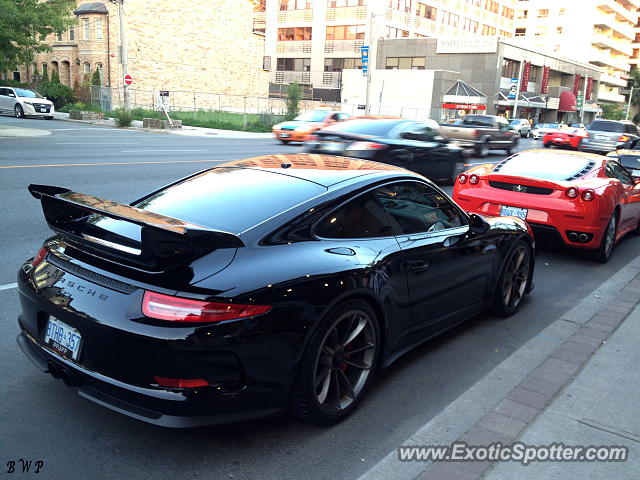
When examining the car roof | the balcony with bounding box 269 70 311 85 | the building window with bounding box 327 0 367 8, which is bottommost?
the car roof

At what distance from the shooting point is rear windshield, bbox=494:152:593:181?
7.74 metres

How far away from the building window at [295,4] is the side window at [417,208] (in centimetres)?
6886

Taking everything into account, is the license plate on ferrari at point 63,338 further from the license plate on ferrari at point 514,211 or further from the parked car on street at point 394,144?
the parked car on street at point 394,144

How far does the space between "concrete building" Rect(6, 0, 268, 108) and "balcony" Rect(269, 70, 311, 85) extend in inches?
371

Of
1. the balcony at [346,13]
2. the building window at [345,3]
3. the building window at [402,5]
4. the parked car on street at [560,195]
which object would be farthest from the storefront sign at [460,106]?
the parked car on street at [560,195]

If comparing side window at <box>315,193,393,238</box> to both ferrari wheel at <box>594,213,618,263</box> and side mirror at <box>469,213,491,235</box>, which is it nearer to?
side mirror at <box>469,213,491,235</box>

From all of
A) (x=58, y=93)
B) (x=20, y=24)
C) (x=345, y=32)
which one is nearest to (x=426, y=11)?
(x=345, y=32)

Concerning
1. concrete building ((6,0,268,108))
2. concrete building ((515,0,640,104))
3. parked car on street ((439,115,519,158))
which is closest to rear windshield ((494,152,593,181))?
parked car on street ((439,115,519,158))

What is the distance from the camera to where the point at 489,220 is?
518 centimetres

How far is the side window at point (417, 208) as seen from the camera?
158 inches

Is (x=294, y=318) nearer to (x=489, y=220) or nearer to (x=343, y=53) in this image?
(x=489, y=220)

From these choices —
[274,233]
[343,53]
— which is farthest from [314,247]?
[343,53]

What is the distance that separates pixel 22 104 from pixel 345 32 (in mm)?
41272

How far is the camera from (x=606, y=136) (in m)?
25.4
